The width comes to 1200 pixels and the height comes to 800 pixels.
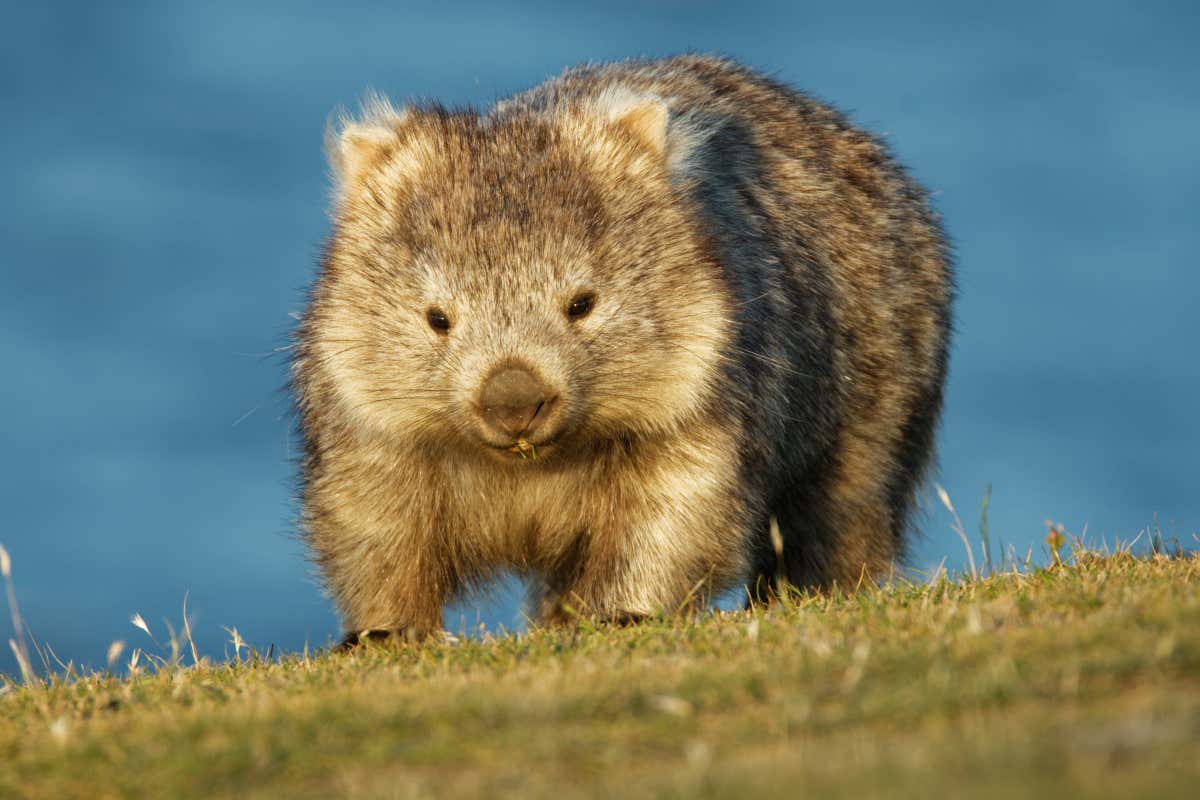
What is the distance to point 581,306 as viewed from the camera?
686 centimetres

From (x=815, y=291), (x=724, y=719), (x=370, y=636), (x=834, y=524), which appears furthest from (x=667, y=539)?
(x=724, y=719)

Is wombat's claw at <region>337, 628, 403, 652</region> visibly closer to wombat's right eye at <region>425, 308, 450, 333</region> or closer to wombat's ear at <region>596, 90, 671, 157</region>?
wombat's right eye at <region>425, 308, 450, 333</region>

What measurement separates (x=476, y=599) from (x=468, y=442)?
4.25 feet

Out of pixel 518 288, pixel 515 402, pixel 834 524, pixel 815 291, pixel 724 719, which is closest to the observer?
pixel 724 719

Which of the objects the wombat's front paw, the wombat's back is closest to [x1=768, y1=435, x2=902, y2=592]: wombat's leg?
the wombat's back

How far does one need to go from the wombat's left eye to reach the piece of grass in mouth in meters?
0.58

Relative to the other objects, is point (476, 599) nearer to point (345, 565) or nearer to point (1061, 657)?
point (345, 565)

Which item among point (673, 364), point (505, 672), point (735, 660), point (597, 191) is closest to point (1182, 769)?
point (735, 660)

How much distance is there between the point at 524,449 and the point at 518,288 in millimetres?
660

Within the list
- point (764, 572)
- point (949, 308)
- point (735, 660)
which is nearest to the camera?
point (735, 660)

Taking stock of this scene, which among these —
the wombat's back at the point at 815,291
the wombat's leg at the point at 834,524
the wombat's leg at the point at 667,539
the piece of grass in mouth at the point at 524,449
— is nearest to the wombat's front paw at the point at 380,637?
the wombat's leg at the point at 667,539

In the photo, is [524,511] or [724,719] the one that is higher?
[724,719]

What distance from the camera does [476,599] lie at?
8.12 m

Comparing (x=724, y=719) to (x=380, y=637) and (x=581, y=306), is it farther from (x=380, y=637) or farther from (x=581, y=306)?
(x=380, y=637)
